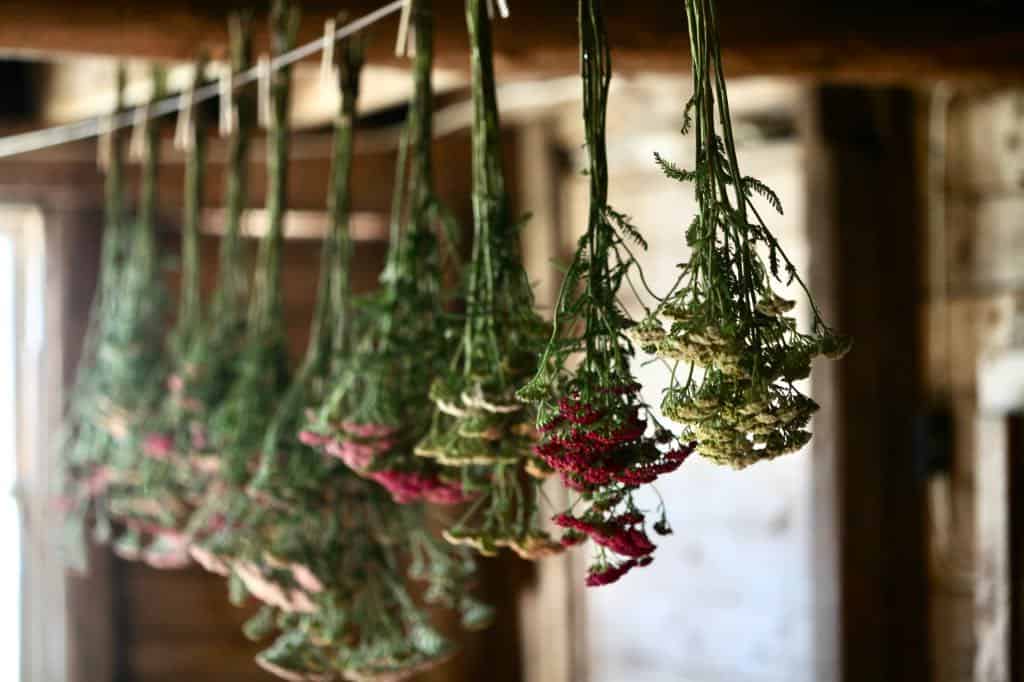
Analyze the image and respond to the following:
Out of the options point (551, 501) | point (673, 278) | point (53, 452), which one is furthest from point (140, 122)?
point (551, 501)

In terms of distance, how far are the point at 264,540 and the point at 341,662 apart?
0.67 feet

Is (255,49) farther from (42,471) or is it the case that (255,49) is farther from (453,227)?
(42,471)

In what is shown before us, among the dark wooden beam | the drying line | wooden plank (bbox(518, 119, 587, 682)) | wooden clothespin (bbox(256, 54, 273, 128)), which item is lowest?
wooden plank (bbox(518, 119, 587, 682))

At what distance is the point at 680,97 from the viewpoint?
3002mm

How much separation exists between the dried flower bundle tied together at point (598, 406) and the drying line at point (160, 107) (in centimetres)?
53

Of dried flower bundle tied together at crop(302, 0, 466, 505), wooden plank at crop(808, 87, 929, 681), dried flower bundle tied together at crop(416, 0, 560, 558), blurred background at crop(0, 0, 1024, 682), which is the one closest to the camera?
dried flower bundle tied together at crop(416, 0, 560, 558)

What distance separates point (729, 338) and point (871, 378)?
1892 mm

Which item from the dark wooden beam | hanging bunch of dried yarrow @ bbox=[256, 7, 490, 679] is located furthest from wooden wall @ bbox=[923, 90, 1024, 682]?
hanging bunch of dried yarrow @ bbox=[256, 7, 490, 679]

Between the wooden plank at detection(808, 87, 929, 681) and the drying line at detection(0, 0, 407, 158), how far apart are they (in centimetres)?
119

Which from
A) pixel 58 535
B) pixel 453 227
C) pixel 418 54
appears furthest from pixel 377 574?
pixel 58 535

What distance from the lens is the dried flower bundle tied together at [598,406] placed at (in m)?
1.13

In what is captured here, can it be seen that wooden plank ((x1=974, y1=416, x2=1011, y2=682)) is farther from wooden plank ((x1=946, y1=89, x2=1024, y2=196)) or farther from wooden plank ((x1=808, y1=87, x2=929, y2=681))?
wooden plank ((x1=946, y1=89, x2=1024, y2=196))

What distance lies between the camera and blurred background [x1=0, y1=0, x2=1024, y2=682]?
2.25 meters

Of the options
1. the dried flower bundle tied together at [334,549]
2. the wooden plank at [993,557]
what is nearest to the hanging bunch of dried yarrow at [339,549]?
the dried flower bundle tied together at [334,549]
